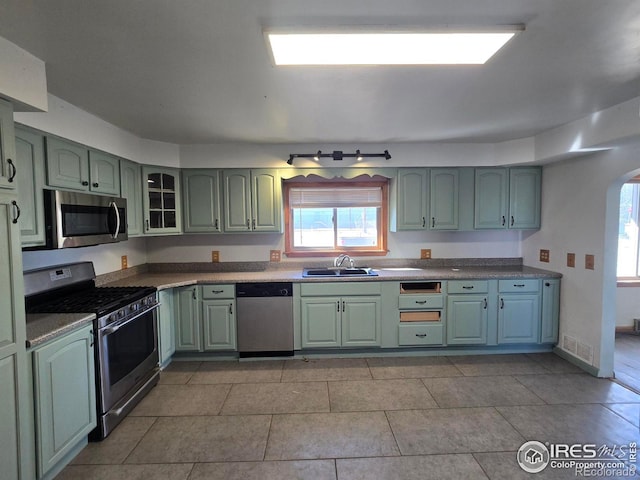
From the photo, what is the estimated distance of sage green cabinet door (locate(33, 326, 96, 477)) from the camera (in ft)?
5.53

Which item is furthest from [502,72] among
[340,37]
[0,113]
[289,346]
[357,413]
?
[289,346]

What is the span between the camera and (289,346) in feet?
10.8

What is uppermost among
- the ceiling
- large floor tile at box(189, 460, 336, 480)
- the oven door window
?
the ceiling

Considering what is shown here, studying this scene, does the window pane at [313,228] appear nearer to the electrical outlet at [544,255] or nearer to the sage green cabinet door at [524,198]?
the sage green cabinet door at [524,198]

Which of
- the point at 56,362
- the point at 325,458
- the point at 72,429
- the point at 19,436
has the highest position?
the point at 56,362

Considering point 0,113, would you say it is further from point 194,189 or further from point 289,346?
point 289,346

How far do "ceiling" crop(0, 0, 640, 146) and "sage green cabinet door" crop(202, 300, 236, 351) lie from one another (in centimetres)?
173

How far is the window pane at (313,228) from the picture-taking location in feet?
12.8

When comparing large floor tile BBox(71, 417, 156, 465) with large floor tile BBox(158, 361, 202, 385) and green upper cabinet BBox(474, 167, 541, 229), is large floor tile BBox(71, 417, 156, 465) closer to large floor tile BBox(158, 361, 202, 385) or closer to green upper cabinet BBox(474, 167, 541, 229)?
large floor tile BBox(158, 361, 202, 385)

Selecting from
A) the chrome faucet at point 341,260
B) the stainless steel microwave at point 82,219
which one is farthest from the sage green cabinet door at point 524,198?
the stainless steel microwave at point 82,219

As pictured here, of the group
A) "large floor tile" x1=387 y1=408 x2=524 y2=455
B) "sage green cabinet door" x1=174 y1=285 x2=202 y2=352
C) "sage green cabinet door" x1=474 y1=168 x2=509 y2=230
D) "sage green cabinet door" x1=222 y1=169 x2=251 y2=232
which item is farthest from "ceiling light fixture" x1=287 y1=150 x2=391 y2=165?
"large floor tile" x1=387 y1=408 x2=524 y2=455

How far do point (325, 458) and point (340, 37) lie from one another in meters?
2.35

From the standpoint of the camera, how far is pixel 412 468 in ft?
6.07

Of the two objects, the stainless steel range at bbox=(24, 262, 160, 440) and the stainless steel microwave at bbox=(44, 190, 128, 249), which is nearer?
the stainless steel microwave at bbox=(44, 190, 128, 249)
